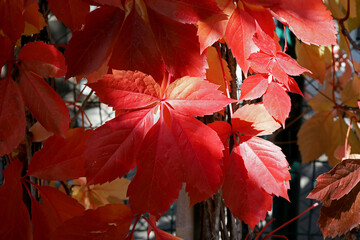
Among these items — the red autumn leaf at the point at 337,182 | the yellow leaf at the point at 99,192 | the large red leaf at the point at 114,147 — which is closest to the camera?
the large red leaf at the point at 114,147

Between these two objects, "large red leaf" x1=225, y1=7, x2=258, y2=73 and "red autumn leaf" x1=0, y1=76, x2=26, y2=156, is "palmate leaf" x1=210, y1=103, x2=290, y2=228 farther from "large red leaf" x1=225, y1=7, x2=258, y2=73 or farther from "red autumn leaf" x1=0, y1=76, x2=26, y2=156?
"red autumn leaf" x1=0, y1=76, x2=26, y2=156

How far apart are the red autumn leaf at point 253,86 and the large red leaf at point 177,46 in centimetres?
6

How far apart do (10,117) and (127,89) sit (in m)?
0.11

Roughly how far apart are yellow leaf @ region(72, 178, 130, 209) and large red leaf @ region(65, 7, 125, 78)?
338mm

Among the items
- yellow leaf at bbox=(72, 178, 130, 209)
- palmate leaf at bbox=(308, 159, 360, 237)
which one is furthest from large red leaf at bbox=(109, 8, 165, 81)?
yellow leaf at bbox=(72, 178, 130, 209)

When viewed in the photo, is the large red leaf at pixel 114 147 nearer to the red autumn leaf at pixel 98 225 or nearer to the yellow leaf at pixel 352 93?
the red autumn leaf at pixel 98 225

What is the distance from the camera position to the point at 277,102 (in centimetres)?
31

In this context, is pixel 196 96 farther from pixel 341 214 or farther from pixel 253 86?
pixel 341 214

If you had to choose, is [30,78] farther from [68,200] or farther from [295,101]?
[295,101]

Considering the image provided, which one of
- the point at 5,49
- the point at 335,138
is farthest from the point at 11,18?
the point at 335,138

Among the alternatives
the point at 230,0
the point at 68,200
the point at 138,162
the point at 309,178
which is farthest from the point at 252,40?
the point at 309,178

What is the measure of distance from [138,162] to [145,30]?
10 centimetres

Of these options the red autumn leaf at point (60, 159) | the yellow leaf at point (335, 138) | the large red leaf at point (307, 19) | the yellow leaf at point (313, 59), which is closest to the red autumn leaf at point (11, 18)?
the red autumn leaf at point (60, 159)

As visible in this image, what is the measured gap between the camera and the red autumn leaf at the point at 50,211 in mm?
348
